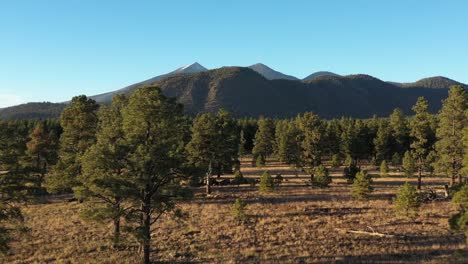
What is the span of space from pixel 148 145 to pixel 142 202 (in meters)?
3.40

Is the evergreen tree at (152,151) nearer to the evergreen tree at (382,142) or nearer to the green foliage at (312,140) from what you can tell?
the green foliage at (312,140)

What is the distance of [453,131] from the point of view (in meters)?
37.4

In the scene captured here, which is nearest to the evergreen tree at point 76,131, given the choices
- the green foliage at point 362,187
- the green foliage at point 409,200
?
the green foliage at point 362,187

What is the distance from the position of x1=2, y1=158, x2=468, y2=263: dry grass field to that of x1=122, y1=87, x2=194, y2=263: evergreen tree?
409cm

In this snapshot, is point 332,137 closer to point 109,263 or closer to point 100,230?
point 100,230

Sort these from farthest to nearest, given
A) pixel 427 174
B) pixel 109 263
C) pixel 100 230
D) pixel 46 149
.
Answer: pixel 427 174
pixel 46 149
pixel 100 230
pixel 109 263

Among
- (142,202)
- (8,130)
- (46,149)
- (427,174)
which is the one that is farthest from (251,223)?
(427,174)

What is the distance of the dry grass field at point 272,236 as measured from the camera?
2183cm

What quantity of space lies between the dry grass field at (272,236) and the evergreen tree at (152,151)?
409 centimetres

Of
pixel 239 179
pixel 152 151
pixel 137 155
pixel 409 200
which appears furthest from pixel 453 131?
pixel 137 155

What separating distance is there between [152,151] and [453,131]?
3232 centimetres

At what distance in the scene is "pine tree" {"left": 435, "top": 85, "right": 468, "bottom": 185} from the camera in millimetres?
36969

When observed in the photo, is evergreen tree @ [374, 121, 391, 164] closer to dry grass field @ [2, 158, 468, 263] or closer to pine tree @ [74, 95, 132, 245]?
dry grass field @ [2, 158, 468, 263]

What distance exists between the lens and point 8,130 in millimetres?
20312
